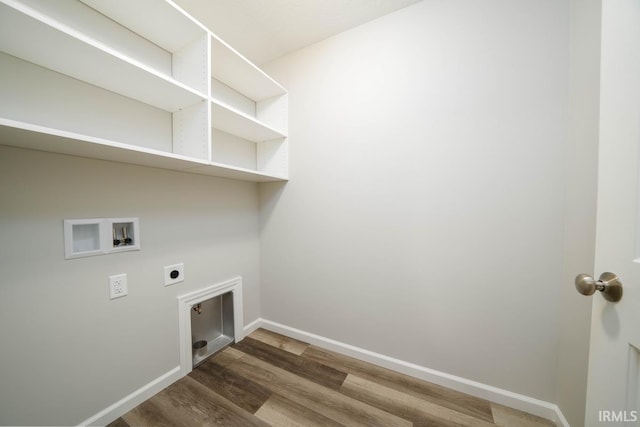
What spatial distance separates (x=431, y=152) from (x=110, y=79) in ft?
5.91

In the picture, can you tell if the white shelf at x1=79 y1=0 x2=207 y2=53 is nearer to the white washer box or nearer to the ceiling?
the ceiling

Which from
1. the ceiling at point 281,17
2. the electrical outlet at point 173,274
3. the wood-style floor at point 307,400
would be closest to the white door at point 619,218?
the wood-style floor at point 307,400

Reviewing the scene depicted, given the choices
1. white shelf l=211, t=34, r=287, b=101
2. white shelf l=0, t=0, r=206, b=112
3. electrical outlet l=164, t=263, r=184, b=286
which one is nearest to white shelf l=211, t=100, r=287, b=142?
white shelf l=0, t=0, r=206, b=112

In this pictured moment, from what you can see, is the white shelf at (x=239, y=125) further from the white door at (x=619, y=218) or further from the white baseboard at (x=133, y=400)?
the white baseboard at (x=133, y=400)

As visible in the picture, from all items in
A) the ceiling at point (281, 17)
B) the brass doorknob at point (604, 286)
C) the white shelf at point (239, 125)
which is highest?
the ceiling at point (281, 17)

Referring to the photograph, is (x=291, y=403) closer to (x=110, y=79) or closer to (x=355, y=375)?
(x=355, y=375)

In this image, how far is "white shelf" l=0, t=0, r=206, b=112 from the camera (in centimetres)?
71

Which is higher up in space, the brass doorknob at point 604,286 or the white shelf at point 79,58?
the white shelf at point 79,58

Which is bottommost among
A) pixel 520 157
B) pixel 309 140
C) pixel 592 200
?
pixel 592 200

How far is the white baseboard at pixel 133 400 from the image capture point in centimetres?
111

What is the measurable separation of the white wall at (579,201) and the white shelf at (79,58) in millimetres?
1872

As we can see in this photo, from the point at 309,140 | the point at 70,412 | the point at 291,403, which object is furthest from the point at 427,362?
the point at 70,412

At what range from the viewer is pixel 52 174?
3.23 ft

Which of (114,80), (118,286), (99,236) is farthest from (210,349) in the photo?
(114,80)
